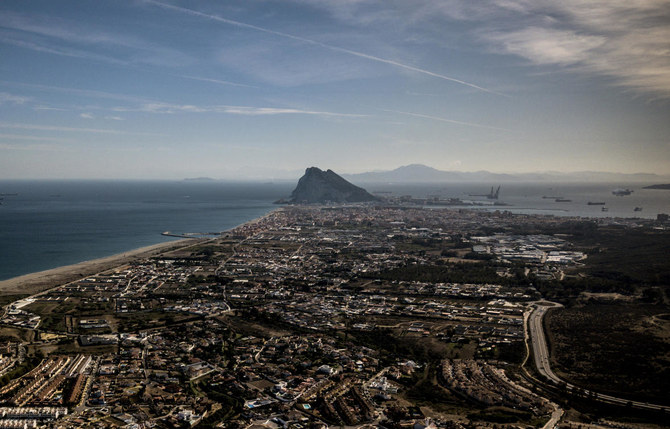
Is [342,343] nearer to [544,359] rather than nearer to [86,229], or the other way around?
[544,359]

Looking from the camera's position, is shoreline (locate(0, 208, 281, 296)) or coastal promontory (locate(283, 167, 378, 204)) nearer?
shoreline (locate(0, 208, 281, 296))

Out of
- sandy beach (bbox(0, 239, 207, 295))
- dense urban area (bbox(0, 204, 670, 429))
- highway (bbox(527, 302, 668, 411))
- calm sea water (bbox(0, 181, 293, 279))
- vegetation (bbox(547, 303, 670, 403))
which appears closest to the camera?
dense urban area (bbox(0, 204, 670, 429))

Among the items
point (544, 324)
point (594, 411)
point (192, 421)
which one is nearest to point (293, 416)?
point (192, 421)

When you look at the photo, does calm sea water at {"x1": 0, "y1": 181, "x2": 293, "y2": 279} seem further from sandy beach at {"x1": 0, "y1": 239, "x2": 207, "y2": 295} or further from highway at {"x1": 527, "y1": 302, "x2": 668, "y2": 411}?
highway at {"x1": 527, "y1": 302, "x2": 668, "y2": 411}

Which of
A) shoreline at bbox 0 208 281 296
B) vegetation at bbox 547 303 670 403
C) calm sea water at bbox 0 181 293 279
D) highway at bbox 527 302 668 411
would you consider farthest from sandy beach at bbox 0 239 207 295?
vegetation at bbox 547 303 670 403

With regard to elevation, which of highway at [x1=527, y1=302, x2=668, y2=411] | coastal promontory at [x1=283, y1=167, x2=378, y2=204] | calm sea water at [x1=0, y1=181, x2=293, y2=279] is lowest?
highway at [x1=527, y1=302, x2=668, y2=411]

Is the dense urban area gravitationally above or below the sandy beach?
below

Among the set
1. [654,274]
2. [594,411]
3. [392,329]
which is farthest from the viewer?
[654,274]

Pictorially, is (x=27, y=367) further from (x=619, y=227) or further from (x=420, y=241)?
(x=619, y=227)
